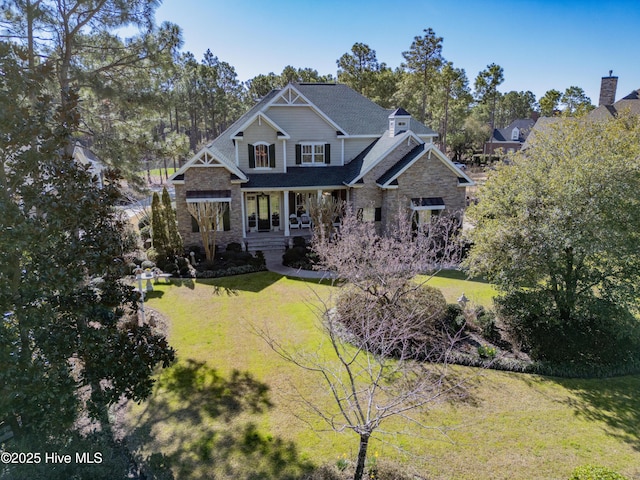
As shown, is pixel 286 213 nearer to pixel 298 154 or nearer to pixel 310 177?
pixel 310 177

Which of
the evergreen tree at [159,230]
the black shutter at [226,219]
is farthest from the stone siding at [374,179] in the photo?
the evergreen tree at [159,230]

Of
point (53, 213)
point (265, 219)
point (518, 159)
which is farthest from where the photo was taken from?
point (265, 219)

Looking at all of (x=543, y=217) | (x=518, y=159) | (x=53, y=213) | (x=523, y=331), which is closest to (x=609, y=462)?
(x=523, y=331)

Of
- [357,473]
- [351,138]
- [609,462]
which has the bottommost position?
[609,462]

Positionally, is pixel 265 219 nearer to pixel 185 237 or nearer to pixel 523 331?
pixel 185 237

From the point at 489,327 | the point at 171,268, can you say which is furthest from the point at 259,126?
the point at 489,327

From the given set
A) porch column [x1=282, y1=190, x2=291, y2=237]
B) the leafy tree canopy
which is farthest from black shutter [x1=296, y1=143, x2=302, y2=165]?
the leafy tree canopy

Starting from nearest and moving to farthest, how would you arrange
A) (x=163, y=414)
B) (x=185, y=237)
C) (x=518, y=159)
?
(x=163, y=414) → (x=518, y=159) → (x=185, y=237)
